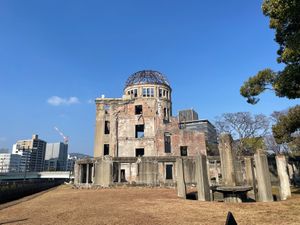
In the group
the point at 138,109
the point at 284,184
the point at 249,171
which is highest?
the point at 138,109

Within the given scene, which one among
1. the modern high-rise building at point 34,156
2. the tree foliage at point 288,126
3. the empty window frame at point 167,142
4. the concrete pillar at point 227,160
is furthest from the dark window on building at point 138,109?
the modern high-rise building at point 34,156

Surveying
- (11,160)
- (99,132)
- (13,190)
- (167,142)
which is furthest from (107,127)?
(11,160)

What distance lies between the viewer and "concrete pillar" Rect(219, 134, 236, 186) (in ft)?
52.5

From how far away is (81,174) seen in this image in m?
33.3

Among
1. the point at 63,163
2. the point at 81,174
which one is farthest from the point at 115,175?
the point at 63,163

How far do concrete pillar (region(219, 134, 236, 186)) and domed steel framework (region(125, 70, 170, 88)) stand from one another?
33.1 meters

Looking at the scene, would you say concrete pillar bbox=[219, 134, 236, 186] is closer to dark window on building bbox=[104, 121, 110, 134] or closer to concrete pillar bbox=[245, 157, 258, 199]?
concrete pillar bbox=[245, 157, 258, 199]

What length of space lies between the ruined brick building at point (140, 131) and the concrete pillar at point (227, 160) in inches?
586

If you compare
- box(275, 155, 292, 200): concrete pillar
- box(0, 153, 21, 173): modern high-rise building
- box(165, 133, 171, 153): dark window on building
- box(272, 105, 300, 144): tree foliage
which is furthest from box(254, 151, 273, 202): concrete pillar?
box(0, 153, 21, 173): modern high-rise building

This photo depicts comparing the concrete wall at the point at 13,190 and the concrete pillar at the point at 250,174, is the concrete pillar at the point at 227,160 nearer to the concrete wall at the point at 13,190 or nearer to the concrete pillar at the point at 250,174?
the concrete pillar at the point at 250,174

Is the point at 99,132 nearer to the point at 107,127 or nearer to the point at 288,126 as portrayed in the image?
the point at 107,127

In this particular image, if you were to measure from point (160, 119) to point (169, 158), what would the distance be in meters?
11.3

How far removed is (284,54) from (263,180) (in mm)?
7491

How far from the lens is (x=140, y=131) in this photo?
4625 cm
